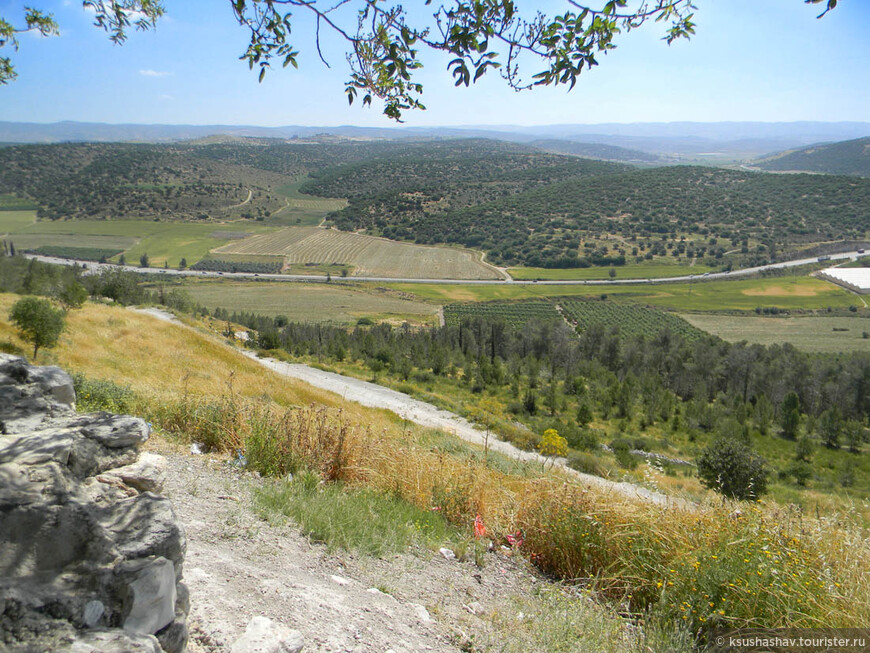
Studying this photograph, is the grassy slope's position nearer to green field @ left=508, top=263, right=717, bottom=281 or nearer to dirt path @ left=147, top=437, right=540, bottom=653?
dirt path @ left=147, top=437, right=540, bottom=653

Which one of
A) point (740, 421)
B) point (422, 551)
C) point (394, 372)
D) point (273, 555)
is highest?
point (273, 555)

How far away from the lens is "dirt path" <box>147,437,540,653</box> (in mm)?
2551

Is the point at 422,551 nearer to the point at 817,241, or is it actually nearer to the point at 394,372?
the point at 394,372

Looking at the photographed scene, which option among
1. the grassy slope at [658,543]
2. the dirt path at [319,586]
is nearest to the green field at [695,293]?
the grassy slope at [658,543]

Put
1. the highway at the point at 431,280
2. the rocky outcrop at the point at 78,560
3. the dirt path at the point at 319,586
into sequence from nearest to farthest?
the rocky outcrop at the point at 78,560 < the dirt path at the point at 319,586 < the highway at the point at 431,280

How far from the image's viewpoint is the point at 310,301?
89688 mm

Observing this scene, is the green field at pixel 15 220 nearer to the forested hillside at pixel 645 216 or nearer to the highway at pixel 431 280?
the highway at pixel 431 280

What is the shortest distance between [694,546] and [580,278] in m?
113

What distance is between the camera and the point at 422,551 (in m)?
3.83

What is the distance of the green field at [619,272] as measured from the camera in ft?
371

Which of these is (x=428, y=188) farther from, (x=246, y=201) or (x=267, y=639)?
(x=267, y=639)

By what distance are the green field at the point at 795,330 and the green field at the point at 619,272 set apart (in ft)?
92.0

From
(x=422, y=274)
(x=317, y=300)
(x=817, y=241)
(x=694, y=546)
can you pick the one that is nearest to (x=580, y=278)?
(x=422, y=274)

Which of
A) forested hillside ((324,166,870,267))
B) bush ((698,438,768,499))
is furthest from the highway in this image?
bush ((698,438,768,499))
